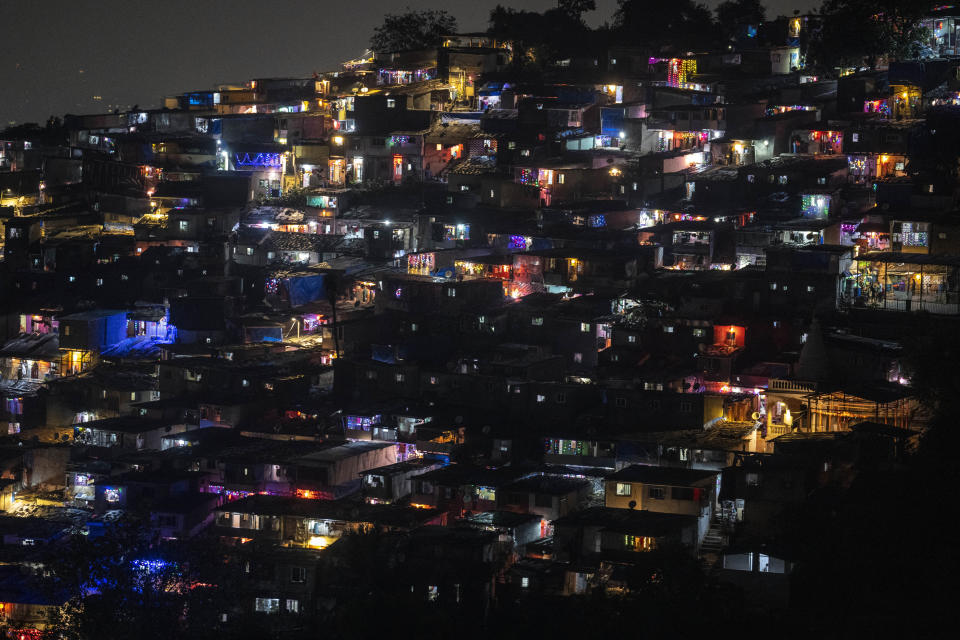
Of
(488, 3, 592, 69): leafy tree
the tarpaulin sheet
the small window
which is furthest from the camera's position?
(488, 3, 592, 69): leafy tree

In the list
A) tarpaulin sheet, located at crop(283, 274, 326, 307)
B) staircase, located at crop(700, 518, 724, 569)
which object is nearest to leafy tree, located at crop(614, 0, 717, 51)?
tarpaulin sheet, located at crop(283, 274, 326, 307)

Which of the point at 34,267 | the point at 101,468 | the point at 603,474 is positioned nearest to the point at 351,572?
the point at 603,474

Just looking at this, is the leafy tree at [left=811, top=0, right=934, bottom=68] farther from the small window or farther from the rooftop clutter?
the small window

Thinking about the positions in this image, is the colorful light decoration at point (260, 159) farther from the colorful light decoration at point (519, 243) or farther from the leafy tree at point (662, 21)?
the leafy tree at point (662, 21)

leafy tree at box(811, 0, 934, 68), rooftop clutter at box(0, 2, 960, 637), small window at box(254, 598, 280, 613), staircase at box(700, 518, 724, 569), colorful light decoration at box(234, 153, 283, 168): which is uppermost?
leafy tree at box(811, 0, 934, 68)

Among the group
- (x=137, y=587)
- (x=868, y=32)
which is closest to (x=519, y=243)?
(x=868, y=32)

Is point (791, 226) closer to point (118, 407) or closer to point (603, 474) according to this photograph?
point (603, 474)

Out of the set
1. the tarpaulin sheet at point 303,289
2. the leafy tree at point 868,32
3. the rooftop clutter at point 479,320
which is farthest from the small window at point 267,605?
the leafy tree at point 868,32
